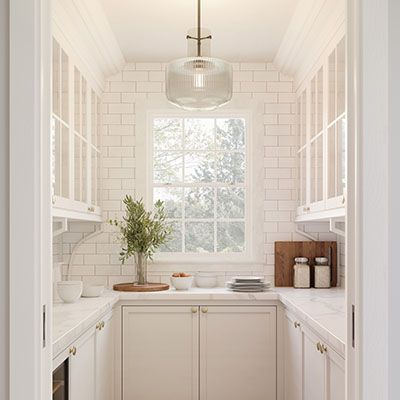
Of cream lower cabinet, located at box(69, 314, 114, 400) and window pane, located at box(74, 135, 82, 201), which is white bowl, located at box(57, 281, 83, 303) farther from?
window pane, located at box(74, 135, 82, 201)

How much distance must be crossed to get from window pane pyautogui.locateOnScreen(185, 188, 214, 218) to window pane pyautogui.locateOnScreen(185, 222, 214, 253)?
0.08 m

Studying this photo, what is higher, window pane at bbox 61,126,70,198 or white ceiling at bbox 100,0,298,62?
white ceiling at bbox 100,0,298,62

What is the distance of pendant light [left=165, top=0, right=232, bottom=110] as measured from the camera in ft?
11.3

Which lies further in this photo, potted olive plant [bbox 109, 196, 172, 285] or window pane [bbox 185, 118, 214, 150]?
window pane [bbox 185, 118, 214, 150]

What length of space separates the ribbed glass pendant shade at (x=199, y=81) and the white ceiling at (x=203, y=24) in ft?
1.73

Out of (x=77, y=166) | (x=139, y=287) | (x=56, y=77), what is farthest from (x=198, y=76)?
(x=139, y=287)
